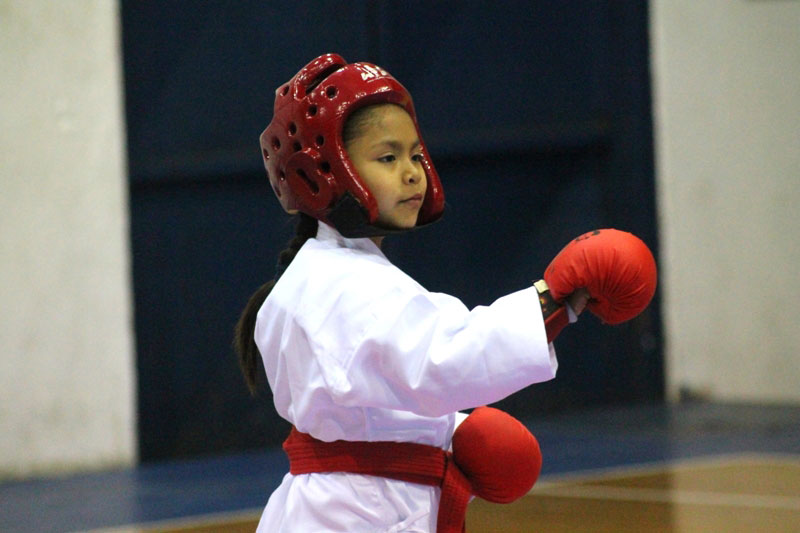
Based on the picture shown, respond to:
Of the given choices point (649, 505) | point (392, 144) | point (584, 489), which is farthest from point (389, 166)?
point (584, 489)

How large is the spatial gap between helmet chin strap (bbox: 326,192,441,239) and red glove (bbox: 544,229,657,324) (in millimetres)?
328

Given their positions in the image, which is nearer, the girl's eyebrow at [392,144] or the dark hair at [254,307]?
the girl's eyebrow at [392,144]

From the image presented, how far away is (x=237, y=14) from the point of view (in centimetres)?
Result: 654

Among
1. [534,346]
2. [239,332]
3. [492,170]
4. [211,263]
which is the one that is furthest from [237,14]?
[534,346]

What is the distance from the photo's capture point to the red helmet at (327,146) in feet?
6.82

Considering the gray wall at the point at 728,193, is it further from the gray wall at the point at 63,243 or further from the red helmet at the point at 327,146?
the red helmet at the point at 327,146

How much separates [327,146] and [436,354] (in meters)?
0.45

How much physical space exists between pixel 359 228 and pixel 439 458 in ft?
1.39

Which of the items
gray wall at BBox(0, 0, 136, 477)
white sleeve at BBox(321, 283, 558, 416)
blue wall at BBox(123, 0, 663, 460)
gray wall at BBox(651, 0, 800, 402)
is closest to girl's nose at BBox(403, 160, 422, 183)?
white sleeve at BBox(321, 283, 558, 416)

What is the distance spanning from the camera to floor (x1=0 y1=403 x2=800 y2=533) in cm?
456

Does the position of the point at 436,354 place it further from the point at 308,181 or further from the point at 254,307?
the point at 254,307

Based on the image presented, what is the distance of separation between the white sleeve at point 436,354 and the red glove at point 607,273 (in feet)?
0.20

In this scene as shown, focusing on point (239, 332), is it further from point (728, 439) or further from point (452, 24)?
point (452, 24)

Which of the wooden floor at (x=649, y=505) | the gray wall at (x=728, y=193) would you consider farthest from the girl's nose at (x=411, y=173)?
the gray wall at (x=728, y=193)
